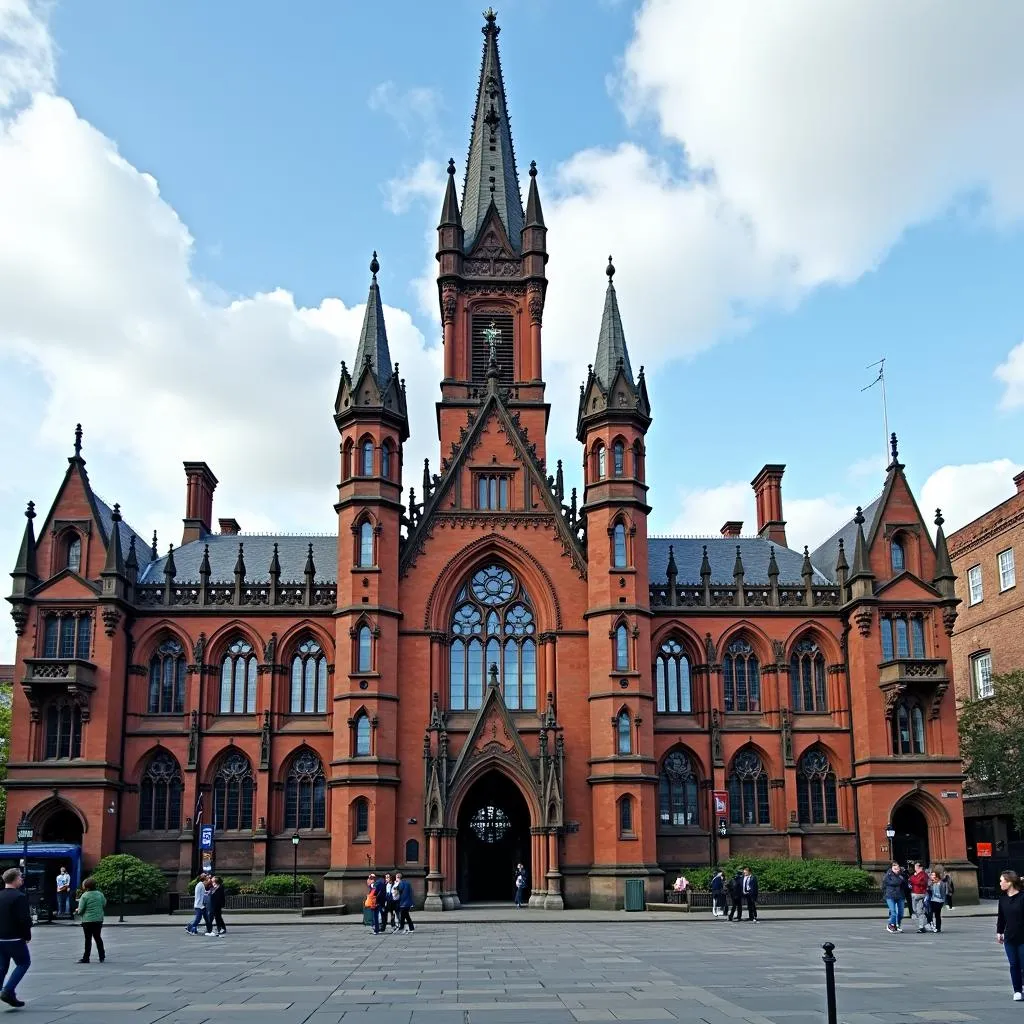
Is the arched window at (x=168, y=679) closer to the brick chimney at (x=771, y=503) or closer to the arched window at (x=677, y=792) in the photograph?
the arched window at (x=677, y=792)

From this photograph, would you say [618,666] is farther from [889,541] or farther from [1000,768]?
[1000,768]

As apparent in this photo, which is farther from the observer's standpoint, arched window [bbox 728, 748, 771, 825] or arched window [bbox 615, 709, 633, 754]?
arched window [bbox 728, 748, 771, 825]

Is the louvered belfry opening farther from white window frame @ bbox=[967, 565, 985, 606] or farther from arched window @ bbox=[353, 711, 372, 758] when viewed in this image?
white window frame @ bbox=[967, 565, 985, 606]

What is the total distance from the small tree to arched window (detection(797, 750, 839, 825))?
7.02m

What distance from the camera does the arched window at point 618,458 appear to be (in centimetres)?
5412

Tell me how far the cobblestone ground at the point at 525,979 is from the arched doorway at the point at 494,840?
1758 cm

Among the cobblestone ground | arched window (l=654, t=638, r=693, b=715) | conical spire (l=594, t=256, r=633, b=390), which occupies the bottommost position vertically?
the cobblestone ground

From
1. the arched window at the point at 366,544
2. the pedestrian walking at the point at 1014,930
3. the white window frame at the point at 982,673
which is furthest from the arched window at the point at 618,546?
the pedestrian walking at the point at 1014,930

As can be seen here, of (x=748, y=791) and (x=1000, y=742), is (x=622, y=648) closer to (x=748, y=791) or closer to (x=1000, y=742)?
(x=748, y=791)

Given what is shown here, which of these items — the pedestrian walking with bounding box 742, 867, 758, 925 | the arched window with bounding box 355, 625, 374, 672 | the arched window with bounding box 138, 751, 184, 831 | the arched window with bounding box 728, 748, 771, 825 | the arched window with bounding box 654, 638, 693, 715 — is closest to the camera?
the pedestrian walking with bounding box 742, 867, 758, 925

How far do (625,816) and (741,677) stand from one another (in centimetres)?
953

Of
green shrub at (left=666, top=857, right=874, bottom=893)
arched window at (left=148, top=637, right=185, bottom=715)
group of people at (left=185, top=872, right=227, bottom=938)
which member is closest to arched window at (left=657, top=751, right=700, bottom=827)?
green shrub at (left=666, top=857, right=874, bottom=893)

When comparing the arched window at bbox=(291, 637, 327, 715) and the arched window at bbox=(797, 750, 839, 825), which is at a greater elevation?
the arched window at bbox=(291, 637, 327, 715)

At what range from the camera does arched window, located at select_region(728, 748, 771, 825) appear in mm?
54125
